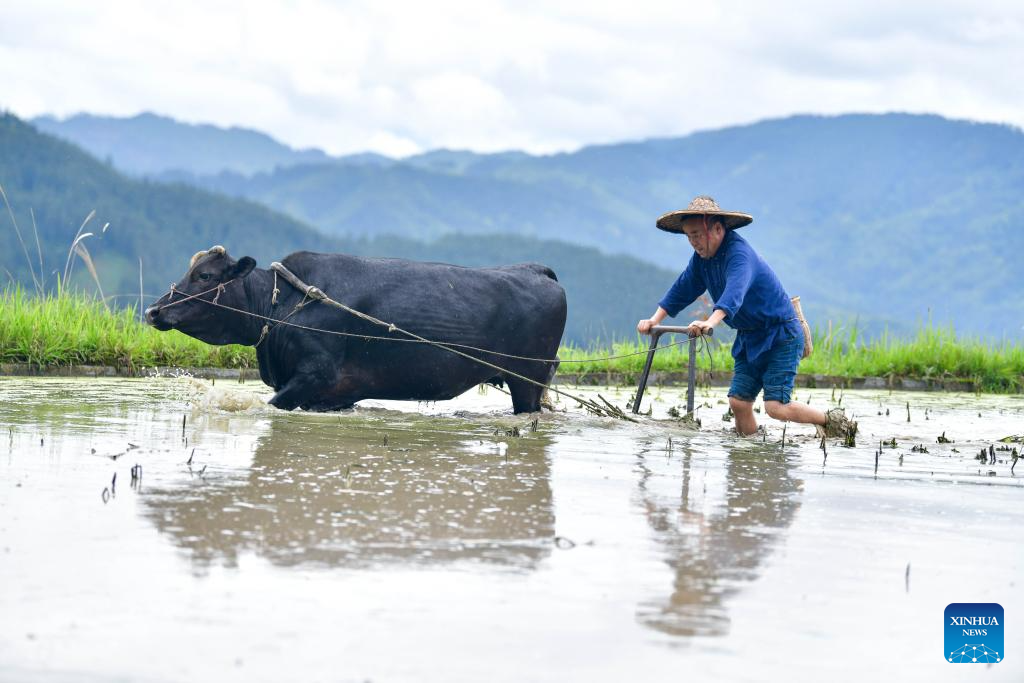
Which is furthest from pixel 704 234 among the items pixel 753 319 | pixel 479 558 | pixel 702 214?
pixel 479 558

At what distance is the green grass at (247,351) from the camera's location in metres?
11.4

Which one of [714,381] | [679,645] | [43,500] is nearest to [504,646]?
[679,645]

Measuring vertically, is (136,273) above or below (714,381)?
above

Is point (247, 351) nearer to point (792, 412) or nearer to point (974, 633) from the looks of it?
point (792, 412)

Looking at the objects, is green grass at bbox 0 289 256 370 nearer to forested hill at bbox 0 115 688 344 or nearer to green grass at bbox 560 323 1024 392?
green grass at bbox 560 323 1024 392

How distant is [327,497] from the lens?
4738mm

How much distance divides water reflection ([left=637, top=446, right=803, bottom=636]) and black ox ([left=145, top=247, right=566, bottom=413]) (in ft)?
7.40

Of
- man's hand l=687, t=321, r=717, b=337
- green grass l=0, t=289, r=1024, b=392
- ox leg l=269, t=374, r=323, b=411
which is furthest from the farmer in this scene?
green grass l=0, t=289, r=1024, b=392

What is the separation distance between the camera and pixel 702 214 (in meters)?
7.35

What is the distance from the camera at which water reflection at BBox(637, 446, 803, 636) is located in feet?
10.9

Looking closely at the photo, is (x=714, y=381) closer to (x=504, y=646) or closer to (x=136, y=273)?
(x=504, y=646)

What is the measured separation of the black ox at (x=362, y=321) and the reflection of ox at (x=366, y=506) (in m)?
1.75

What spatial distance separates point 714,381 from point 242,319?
20.2 ft

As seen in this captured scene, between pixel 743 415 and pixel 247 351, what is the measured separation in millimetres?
5988
